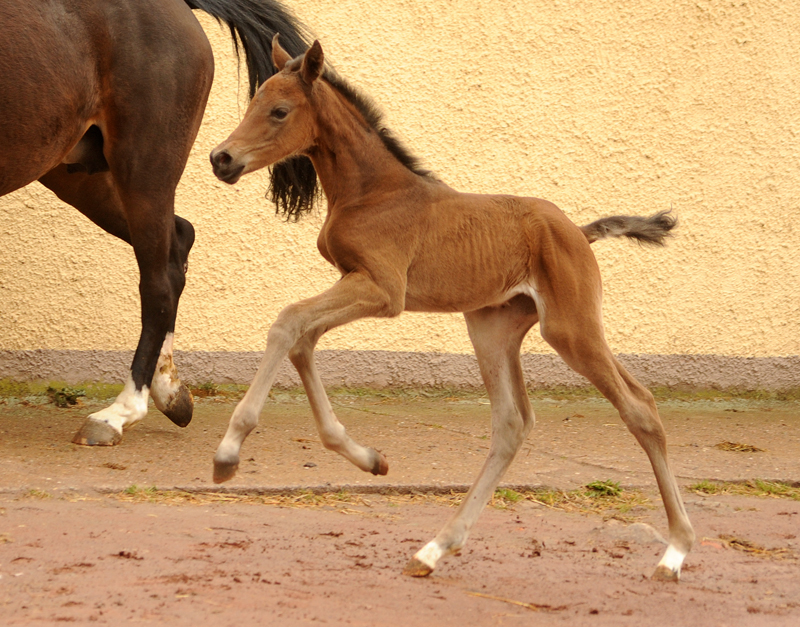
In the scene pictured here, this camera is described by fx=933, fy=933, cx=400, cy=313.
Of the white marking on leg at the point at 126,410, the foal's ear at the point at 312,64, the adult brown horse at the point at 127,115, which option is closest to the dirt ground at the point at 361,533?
the white marking on leg at the point at 126,410

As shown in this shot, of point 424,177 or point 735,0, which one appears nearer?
point 424,177

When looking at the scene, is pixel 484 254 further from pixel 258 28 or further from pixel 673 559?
pixel 258 28

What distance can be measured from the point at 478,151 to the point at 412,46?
2.65ft

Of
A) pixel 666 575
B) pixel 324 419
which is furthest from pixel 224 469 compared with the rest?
pixel 666 575

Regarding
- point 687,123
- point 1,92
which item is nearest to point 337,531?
point 1,92

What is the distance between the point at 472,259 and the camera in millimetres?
3004

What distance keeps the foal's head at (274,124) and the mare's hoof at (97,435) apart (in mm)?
2119

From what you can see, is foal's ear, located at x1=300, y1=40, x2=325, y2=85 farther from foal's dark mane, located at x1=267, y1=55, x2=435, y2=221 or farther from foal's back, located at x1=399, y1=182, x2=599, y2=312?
foal's back, located at x1=399, y1=182, x2=599, y2=312

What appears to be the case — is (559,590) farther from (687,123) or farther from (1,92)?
(687,123)

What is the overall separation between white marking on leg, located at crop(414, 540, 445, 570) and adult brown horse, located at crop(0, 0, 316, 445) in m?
1.64

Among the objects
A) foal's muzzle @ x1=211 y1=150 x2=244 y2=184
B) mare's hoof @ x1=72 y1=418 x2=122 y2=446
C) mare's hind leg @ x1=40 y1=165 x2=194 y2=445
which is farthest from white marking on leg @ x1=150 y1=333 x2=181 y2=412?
foal's muzzle @ x1=211 y1=150 x2=244 y2=184

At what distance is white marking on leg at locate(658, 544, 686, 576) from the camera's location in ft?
9.77

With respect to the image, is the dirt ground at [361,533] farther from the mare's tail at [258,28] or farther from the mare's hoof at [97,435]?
the mare's tail at [258,28]

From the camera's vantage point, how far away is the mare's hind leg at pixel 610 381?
2.96 meters
